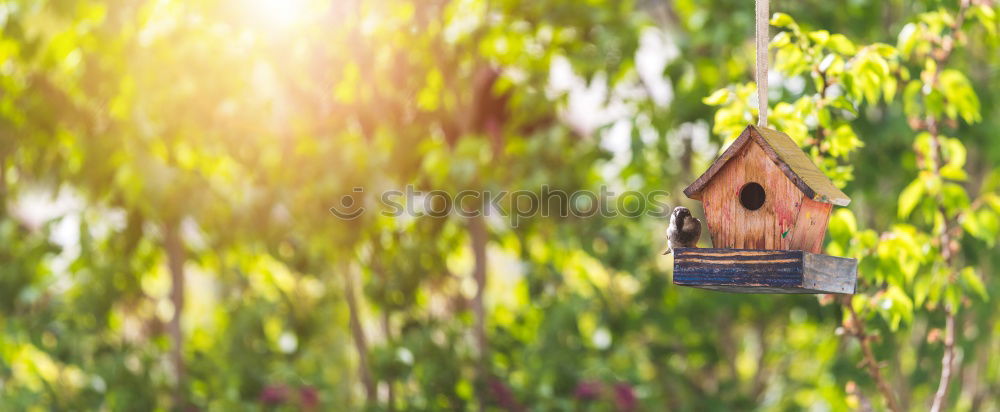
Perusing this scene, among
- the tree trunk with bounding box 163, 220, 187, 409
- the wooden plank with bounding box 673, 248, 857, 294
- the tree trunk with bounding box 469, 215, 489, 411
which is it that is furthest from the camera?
the tree trunk with bounding box 163, 220, 187, 409

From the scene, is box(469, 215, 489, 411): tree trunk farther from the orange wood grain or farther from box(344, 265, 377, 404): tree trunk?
the orange wood grain

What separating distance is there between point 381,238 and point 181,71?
1.14 meters

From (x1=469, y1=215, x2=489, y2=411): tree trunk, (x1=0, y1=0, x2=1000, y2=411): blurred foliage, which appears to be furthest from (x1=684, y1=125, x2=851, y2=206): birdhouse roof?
(x1=469, y1=215, x2=489, y2=411): tree trunk

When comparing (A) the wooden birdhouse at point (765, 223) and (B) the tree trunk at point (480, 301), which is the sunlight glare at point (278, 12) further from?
(A) the wooden birdhouse at point (765, 223)

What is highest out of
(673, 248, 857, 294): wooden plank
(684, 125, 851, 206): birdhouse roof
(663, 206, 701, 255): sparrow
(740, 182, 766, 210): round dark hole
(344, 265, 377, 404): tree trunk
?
(684, 125, 851, 206): birdhouse roof

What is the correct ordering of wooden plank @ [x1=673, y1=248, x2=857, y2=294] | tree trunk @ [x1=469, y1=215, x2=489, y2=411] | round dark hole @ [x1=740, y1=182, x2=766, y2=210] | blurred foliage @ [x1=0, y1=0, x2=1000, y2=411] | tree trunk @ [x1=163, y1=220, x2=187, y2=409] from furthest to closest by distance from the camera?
tree trunk @ [x1=163, y1=220, x2=187, y2=409] → tree trunk @ [x1=469, y1=215, x2=489, y2=411] → blurred foliage @ [x1=0, y1=0, x2=1000, y2=411] → round dark hole @ [x1=740, y1=182, x2=766, y2=210] → wooden plank @ [x1=673, y1=248, x2=857, y2=294]

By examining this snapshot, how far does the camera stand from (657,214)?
4.05m

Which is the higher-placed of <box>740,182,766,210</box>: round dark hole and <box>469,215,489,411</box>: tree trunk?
<box>740,182,766,210</box>: round dark hole

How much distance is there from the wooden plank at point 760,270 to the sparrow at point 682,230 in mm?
26

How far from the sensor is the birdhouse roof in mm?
2010

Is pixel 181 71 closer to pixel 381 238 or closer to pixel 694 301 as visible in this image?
pixel 381 238

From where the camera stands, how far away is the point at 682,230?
7.02ft

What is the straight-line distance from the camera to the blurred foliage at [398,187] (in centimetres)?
399

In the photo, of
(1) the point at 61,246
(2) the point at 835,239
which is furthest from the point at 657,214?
(1) the point at 61,246
